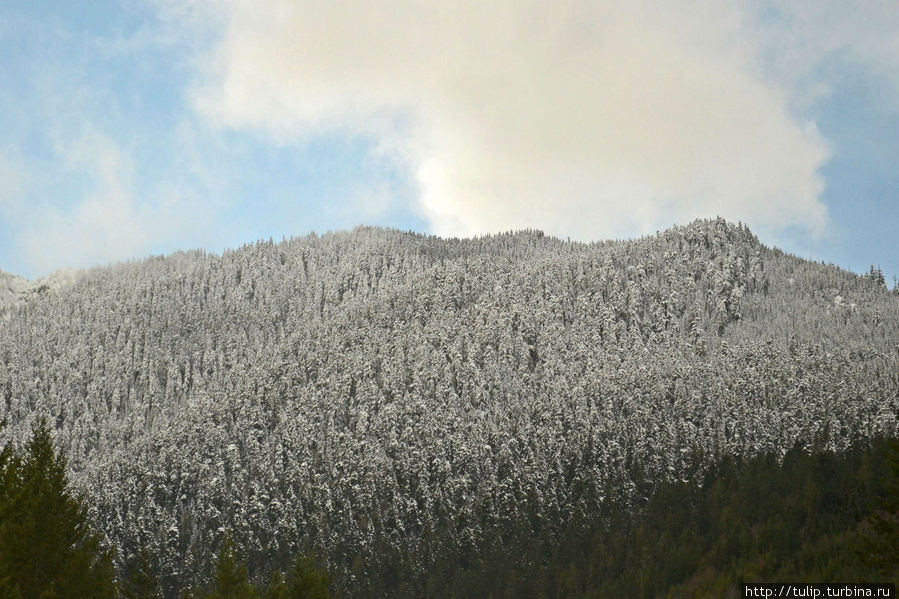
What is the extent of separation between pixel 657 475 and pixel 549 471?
22.1 meters

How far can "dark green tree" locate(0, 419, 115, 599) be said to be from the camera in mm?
33344

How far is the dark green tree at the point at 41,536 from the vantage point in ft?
109

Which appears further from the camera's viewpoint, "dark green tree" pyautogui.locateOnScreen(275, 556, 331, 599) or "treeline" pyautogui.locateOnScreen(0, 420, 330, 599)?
"dark green tree" pyautogui.locateOnScreen(275, 556, 331, 599)

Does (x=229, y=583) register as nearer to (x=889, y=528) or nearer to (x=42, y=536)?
(x=42, y=536)

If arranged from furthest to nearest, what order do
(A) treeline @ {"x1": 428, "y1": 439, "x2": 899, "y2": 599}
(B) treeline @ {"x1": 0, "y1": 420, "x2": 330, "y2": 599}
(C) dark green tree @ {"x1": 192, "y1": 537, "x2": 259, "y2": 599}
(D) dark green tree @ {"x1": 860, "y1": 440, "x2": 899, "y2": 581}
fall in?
(A) treeline @ {"x1": 428, "y1": 439, "x2": 899, "y2": 599}, (C) dark green tree @ {"x1": 192, "y1": 537, "x2": 259, "y2": 599}, (D) dark green tree @ {"x1": 860, "y1": 440, "x2": 899, "y2": 581}, (B) treeline @ {"x1": 0, "y1": 420, "x2": 330, "y2": 599}

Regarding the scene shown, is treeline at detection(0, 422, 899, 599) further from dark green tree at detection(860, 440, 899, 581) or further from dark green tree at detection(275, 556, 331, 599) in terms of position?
dark green tree at detection(860, 440, 899, 581)

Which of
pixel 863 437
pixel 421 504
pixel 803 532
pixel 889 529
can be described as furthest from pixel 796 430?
pixel 889 529

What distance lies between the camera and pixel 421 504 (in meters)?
186

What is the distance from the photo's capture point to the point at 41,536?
114 ft

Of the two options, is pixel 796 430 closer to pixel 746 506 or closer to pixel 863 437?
pixel 863 437

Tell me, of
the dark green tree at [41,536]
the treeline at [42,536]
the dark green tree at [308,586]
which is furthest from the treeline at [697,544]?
the dark green tree at [41,536]

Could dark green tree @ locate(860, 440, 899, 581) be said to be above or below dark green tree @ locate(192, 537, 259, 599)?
above

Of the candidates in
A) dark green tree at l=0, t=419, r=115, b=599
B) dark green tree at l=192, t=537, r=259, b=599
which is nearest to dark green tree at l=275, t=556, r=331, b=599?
dark green tree at l=192, t=537, r=259, b=599

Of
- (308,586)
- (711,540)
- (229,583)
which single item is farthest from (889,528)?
(711,540)
